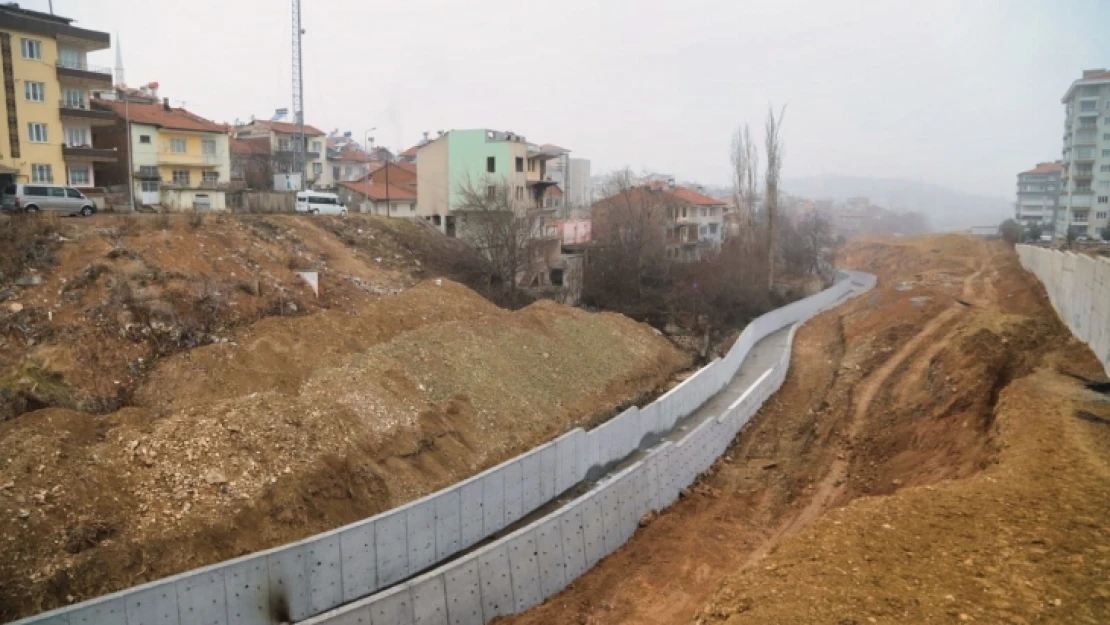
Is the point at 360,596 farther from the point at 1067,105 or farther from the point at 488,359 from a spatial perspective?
the point at 1067,105

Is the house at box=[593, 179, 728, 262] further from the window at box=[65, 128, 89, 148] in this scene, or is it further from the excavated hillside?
the window at box=[65, 128, 89, 148]

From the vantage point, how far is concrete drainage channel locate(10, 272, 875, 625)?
457 inches

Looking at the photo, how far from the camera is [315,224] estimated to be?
3459 cm

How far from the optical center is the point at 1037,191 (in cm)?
11644

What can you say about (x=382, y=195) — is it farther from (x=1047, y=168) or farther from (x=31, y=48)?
(x=1047, y=168)

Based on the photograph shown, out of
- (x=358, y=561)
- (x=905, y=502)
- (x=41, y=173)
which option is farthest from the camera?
(x=41, y=173)

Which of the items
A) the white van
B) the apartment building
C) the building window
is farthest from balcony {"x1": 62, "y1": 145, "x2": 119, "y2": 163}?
the apartment building

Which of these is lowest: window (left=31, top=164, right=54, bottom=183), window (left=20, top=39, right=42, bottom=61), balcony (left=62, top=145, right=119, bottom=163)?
window (left=31, top=164, right=54, bottom=183)

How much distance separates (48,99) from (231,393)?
1081 inches

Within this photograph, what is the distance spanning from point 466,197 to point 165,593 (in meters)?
34.4

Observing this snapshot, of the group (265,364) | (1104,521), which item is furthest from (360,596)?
(1104,521)

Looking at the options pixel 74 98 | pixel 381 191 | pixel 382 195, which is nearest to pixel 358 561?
pixel 74 98

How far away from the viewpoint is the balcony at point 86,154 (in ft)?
121

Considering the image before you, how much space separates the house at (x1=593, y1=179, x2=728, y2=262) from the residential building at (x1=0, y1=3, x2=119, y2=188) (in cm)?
2823
